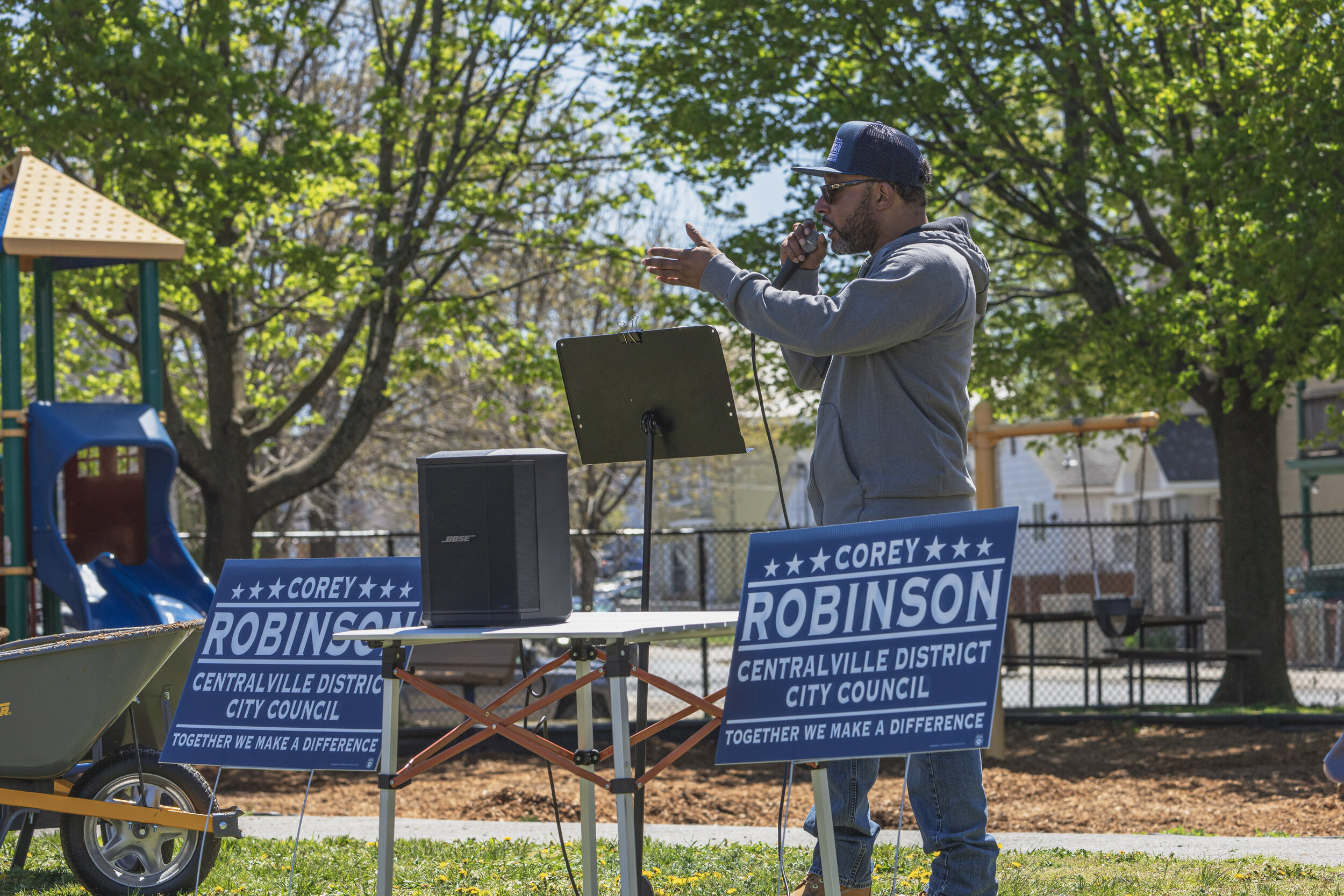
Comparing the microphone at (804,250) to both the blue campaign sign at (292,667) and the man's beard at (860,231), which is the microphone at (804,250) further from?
the blue campaign sign at (292,667)

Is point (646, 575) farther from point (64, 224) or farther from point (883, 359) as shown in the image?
point (64, 224)

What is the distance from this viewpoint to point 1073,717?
11289 mm

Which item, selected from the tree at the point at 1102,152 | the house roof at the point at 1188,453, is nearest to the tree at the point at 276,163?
the tree at the point at 1102,152

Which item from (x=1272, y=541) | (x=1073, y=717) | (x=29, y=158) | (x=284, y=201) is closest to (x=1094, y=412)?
(x=1272, y=541)

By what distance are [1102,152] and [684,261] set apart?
946cm

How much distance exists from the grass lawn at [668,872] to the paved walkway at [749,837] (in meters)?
0.22

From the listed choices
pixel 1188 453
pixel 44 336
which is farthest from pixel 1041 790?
pixel 1188 453

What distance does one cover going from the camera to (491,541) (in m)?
3.50

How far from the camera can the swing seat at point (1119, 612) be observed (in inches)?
418

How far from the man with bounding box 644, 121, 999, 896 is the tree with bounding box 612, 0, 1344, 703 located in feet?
22.3

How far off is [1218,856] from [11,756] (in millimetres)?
4794

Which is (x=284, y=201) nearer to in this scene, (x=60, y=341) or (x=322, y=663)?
(x=60, y=341)

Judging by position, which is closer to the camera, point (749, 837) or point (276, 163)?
point (749, 837)

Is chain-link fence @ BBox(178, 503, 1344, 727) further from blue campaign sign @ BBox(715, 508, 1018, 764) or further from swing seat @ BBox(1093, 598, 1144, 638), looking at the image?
blue campaign sign @ BBox(715, 508, 1018, 764)
